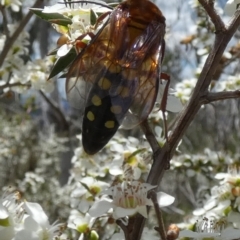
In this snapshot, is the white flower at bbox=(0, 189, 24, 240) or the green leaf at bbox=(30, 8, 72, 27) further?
the green leaf at bbox=(30, 8, 72, 27)

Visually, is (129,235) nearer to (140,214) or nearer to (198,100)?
(140,214)

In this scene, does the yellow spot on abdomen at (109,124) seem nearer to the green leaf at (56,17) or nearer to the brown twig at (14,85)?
the green leaf at (56,17)

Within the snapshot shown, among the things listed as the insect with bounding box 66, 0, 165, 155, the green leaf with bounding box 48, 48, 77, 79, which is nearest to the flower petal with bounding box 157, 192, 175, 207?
the insect with bounding box 66, 0, 165, 155

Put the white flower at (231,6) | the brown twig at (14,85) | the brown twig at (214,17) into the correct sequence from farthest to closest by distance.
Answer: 1. the brown twig at (14,85)
2. the white flower at (231,6)
3. the brown twig at (214,17)

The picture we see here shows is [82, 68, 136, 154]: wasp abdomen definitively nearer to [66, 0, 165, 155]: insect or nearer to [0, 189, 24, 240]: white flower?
[66, 0, 165, 155]: insect

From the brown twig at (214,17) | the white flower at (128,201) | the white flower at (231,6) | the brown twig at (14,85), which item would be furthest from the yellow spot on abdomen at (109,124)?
the brown twig at (14,85)

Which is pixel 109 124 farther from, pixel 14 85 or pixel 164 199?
pixel 14 85
